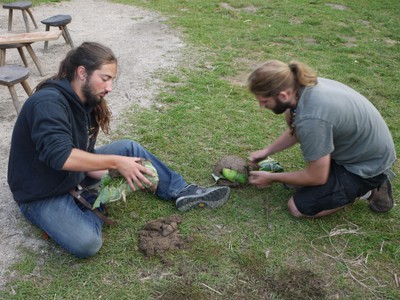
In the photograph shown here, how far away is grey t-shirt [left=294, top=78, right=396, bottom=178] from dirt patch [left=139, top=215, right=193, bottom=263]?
1.11 meters

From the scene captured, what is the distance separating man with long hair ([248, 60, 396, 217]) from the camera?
2.85m

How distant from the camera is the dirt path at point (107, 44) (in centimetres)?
319

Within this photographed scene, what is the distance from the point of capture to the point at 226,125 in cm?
484

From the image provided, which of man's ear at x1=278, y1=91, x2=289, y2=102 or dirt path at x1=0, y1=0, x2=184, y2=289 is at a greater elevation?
man's ear at x1=278, y1=91, x2=289, y2=102

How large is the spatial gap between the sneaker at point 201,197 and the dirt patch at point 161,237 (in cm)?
14

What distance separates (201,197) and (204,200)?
4cm

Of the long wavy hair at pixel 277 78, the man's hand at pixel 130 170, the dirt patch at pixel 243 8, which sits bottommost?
the dirt patch at pixel 243 8

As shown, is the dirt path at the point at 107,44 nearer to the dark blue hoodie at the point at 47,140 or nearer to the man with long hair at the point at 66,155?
the man with long hair at the point at 66,155

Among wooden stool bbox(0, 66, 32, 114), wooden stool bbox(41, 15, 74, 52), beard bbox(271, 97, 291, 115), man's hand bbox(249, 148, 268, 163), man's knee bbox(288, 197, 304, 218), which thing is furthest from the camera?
wooden stool bbox(41, 15, 74, 52)

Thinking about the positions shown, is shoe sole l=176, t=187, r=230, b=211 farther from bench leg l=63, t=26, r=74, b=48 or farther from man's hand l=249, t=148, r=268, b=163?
bench leg l=63, t=26, r=74, b=48

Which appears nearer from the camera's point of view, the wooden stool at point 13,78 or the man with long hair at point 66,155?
the man with long hair at point 66,155

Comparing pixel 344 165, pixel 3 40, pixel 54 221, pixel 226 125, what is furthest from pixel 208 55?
pixel 54 221

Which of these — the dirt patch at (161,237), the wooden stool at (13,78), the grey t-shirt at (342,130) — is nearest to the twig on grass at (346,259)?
the grey t-shirt at (342,130)

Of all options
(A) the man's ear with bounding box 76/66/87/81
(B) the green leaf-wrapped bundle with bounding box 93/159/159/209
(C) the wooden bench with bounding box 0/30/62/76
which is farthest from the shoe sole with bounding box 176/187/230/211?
(C) the wooden bench with bounding box 0/30/62/76
